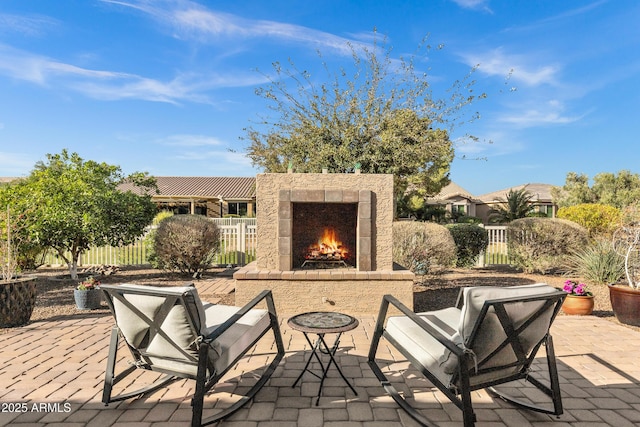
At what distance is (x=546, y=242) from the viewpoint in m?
9.38

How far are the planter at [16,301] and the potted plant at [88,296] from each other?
720 mm

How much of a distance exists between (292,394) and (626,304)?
215 inches

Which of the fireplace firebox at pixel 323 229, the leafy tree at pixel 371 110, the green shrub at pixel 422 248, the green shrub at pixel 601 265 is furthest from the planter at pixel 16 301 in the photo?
the green shrub at pixel 601 265

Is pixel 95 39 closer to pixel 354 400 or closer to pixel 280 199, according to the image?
pixel 280 199

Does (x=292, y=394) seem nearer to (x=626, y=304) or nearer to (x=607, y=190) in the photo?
(x=626, y=304)

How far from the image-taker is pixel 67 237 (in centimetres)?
790

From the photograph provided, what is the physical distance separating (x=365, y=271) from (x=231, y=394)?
9.97 ft

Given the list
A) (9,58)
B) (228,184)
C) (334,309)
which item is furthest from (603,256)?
(228,184)

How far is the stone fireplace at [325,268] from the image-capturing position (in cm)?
541

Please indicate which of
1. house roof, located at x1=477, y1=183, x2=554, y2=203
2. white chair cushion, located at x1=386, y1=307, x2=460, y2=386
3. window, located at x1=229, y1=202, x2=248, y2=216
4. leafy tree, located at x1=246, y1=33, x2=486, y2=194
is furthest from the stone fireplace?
house roof, located at x1=477, y1=183, x2=554, y2=203

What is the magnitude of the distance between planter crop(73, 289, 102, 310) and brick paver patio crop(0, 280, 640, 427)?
1538 mm

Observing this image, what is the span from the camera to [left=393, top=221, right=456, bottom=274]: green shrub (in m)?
8.18

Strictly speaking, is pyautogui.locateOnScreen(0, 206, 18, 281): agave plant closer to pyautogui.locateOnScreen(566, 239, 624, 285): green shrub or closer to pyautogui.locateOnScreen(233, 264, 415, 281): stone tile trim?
pyautogui.locateOnScreen(233, 264, 415, 281): stone tile trim

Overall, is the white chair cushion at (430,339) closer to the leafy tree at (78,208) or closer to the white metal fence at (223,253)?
the leafy tree at (78,208)
